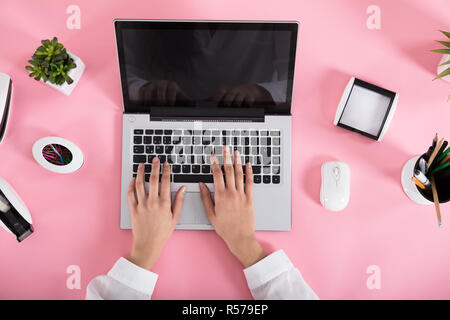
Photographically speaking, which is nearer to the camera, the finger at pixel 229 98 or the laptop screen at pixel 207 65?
the laptop screen at pixel 207 65

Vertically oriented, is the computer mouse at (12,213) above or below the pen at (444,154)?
below

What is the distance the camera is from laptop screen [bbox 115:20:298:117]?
0.75 metres

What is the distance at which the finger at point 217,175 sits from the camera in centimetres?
88

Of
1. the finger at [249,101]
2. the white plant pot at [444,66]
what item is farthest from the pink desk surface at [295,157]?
the finger at [249,101]

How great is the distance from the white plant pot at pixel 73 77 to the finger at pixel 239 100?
0.41 meters

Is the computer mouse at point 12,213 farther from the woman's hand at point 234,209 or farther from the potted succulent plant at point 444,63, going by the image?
the potted succulent plant at point 444,63

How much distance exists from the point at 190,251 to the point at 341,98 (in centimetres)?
55

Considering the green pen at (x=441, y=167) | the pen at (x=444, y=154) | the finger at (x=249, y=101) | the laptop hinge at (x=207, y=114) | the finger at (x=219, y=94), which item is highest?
the finger at (x=219, y=94)

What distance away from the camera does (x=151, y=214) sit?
0.88 metres

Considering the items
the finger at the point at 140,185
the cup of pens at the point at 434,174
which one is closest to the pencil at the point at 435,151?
the cup of pens at the point at 434,174

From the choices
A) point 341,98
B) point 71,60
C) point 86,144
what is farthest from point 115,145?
point 341,98

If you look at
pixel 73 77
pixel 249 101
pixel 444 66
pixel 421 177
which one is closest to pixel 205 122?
pixel 249 101

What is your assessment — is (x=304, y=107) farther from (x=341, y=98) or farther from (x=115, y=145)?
(x=115, y=145)

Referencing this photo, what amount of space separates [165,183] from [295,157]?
342 mm
